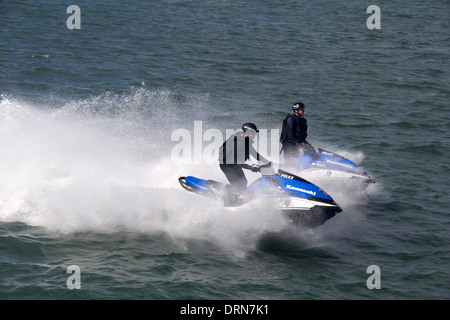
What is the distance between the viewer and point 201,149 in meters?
17.8

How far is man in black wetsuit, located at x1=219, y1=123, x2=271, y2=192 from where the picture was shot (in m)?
12.3

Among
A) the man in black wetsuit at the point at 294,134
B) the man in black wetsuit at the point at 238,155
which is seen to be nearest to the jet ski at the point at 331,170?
the man in black wetsuit at the point at 294,134

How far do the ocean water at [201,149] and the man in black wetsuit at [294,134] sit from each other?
151 centimetres

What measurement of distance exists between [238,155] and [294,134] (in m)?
3.32

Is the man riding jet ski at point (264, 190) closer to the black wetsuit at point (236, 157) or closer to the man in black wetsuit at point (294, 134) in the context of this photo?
the black wetsuit at point (236, 157)

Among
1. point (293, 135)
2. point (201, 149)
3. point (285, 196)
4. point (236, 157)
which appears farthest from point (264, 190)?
point (201, 149)

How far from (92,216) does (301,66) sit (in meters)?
17.0

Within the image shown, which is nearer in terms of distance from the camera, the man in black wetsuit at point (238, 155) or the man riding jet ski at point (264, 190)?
the man riding jet ski at point (264, 190)

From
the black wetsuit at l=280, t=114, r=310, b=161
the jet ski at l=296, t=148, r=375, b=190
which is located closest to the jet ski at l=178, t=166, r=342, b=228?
the jet ski at l=296, t=148, r=375, b=190

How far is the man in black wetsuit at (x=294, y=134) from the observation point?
15.3 metres

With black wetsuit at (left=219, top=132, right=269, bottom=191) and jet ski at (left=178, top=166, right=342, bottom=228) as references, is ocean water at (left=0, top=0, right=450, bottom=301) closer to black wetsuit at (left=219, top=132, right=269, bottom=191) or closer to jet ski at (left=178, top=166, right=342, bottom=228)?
jet ski at (left=178, top=166, right=342, bottom=228)

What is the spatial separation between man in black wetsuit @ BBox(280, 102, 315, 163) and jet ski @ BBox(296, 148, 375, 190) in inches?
12.9

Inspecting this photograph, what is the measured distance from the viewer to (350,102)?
23438 mm
